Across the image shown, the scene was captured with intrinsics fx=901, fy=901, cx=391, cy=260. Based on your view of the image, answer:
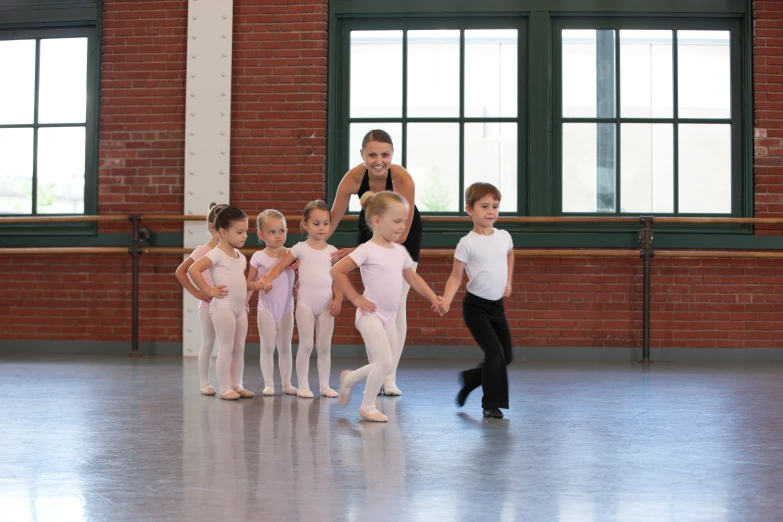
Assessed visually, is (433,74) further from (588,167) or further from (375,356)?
(375,356)

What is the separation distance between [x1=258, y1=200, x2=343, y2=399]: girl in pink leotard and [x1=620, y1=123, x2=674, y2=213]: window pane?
128 inches

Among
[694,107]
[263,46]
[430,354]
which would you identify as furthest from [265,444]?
[694,107]

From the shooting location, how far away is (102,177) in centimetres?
741

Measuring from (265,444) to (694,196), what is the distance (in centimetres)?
492

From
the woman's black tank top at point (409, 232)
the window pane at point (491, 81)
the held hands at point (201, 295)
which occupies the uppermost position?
the window pane at point (491, 81)

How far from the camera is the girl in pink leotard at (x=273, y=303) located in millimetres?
4848

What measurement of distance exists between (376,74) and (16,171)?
3213 millimetres

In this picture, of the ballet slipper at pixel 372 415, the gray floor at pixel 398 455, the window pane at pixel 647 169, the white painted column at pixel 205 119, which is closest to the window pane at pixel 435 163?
the window pane at pixel 647 169

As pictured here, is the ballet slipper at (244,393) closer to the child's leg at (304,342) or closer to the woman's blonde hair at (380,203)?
the child's leg at (304,342)

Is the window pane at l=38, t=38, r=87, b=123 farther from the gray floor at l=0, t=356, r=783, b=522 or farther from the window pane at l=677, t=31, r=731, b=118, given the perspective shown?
the window pane at l=677, t=31, r=731, b=118

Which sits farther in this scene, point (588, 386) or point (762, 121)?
point (762, 121)

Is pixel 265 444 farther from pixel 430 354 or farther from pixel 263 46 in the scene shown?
pixel 263 46

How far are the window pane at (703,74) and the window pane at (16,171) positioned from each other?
545cm

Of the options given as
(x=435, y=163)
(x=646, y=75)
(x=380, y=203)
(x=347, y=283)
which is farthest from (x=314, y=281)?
(x=646, y=75)
